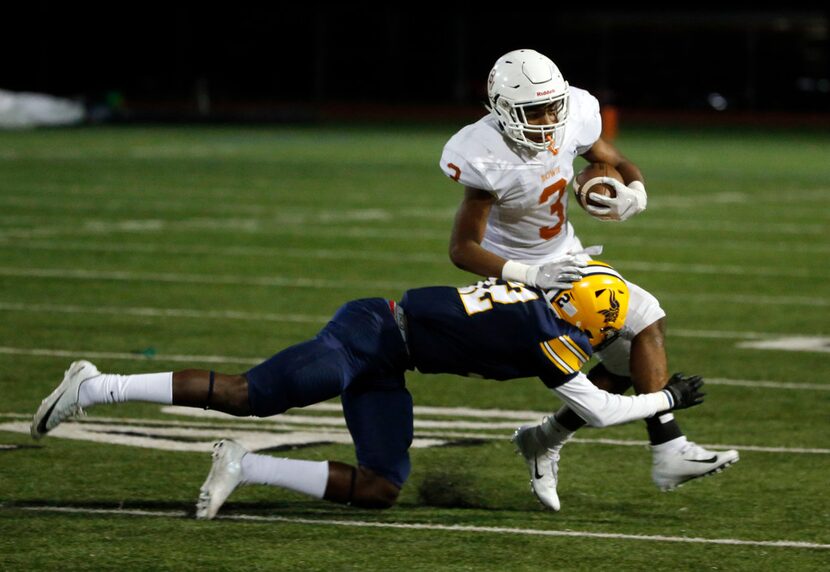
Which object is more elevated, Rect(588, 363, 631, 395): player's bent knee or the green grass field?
Rect(588, 363, 631, 395): player's bent knee

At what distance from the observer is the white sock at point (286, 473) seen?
5070mm

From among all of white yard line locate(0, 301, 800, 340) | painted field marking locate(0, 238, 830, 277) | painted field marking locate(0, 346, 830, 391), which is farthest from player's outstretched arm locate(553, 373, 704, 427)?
painted field marking locate(0, 238, 830, 277)

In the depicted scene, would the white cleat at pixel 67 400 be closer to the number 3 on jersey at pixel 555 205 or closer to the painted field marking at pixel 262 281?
the number 3 on jersey at pixel 555 205

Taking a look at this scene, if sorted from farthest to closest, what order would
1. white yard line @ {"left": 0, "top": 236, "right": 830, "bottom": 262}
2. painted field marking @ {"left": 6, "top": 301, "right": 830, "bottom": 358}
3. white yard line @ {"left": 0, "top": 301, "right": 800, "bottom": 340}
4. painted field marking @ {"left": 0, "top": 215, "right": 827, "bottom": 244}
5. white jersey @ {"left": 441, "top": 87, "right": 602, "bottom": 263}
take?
1. painted field marking @ {"left": 0, "top": 215, "right": 827, "bottom": 244}
2. white yard line @ {"left": 0, "top": 236, "right": 830, "bottom": 262}
3. white yard line @ {"left": 0, "top": 301, "right": 800, "bottom": 340}
4. painted field marking @ {"left": 6, "top": 301, "right": 830, "bottom": 358}
5. white jersey @ {"left": 441, "top": 87, "right": 602, "bottom": 263}

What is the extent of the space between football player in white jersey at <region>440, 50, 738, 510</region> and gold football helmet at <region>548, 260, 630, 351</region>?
0.31 feet

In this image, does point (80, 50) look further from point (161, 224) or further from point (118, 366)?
point (118, 366)

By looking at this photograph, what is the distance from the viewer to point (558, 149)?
5.66 meters

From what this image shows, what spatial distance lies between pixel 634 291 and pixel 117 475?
194 centimetres

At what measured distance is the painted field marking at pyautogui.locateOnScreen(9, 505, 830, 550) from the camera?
5.18 meters

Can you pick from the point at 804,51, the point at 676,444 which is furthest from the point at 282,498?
the point at 804,51

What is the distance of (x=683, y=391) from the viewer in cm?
541

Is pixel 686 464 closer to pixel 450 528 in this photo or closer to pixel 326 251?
pixel 450 528

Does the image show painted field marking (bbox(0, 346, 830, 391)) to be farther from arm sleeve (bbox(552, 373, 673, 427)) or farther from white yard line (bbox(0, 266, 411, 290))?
arm sleeve (bbox(552, 373, 673, 427))

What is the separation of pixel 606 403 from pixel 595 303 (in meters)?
0.31
